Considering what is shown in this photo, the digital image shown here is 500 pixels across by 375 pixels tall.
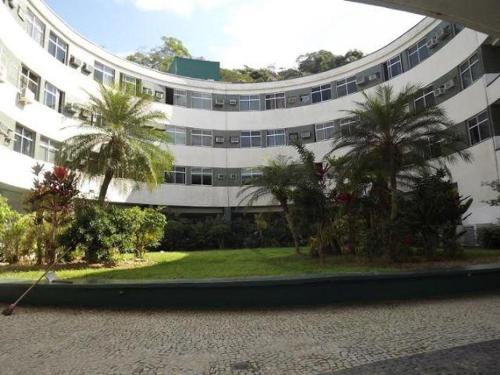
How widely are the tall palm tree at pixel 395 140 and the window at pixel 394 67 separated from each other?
Answer: 13.9m

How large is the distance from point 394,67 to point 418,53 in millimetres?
2060

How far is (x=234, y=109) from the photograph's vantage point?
31.1 meters

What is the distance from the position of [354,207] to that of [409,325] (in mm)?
6713

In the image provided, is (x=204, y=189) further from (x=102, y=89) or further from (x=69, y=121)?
(x=102, y=89)

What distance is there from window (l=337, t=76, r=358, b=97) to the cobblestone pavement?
22.2 m

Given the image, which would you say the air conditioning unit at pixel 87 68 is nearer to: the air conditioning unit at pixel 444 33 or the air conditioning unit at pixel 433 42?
the air conditioning unit at pixel 433 42

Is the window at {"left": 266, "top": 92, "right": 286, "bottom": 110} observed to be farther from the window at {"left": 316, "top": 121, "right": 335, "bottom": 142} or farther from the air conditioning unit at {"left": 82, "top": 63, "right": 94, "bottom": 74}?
the air conditioning unit at {"left": 82, "top": 63, "right": 94, "bottom": 74}

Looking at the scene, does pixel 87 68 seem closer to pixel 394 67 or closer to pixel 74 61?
pixel 74 61

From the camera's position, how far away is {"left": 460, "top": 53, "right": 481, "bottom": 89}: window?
61.5 ft

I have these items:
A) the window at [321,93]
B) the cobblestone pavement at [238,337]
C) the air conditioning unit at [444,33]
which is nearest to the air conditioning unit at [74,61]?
the window at [321,93]

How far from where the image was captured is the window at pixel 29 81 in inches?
749

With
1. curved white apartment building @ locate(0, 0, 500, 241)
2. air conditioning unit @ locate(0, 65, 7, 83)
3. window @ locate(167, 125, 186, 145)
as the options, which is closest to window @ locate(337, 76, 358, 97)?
curved white apartment building @ locate(0, 0, 500, 241)

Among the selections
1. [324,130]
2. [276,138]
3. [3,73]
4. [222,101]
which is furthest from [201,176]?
[3,73]

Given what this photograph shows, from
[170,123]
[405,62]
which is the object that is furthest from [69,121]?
[405,62]
